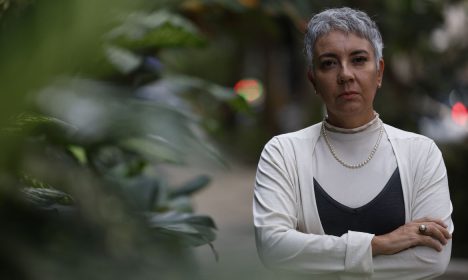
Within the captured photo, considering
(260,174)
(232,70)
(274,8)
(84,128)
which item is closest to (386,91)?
(274,8)

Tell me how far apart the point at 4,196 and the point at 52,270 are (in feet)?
0.33

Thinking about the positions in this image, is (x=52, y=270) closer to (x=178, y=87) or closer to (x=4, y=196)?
(x=4, y=196)

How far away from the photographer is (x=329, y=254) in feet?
5.83

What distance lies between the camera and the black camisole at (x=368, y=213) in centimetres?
188

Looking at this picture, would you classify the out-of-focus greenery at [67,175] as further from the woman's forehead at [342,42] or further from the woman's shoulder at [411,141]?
the woman's shoulder at [411,141]

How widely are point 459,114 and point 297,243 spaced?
10308mm

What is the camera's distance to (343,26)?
1877mm

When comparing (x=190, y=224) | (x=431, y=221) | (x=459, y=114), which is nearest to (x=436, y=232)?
(x=431, y=221)

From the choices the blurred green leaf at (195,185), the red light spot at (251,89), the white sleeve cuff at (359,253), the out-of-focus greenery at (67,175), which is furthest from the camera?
the red light spot at (251,89)

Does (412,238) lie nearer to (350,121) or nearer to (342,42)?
(350,121)

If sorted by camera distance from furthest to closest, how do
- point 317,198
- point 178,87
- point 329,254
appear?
point 178,87 < point 317,198 < point 329,254

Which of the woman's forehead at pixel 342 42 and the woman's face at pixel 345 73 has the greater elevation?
the woman's forehead at pixel 342 42

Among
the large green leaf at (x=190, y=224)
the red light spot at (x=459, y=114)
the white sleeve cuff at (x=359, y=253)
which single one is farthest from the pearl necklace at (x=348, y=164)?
the red light spot at (x=459, y=114)

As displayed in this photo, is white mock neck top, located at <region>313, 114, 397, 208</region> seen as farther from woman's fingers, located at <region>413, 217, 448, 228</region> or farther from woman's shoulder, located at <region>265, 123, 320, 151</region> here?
woman's fingers, located at <region>413, 217, 448, 228</region>
